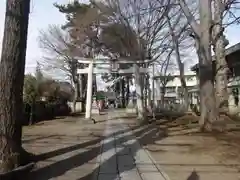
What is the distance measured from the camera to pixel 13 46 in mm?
7633

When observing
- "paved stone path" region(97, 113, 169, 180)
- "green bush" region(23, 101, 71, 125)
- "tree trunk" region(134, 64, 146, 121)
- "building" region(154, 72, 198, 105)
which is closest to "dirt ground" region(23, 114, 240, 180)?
"paved stone path" region(97, 113, 169, 180)

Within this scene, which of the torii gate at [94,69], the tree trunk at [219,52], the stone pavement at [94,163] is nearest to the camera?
the stone pavement at [94,163]

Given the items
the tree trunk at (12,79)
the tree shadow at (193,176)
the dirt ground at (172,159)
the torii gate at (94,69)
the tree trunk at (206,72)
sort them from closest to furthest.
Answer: the tree trunk at (12,79)
the tree shadow at (193,176)
the dirt ground at (172,159)
the tree trunk at (206,72)
the torii gate at (94,69)

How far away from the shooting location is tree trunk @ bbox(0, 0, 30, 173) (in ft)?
24.6

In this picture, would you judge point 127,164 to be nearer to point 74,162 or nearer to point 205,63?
point 74,162

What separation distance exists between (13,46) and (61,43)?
129 feet

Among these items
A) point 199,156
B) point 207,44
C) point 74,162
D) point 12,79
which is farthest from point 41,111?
point 12,79

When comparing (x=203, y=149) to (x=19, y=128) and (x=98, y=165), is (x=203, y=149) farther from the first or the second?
(x=19, y=128)

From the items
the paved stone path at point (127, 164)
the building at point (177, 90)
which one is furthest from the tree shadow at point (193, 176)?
the building at point (177, 90)

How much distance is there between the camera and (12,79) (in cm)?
759

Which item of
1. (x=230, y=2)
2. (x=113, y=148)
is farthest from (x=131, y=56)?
(x=113, y=148)

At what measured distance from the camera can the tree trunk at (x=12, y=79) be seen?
24.6 ft

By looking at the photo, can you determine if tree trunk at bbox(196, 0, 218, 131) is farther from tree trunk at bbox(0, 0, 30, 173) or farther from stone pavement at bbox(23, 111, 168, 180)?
tree trunk at bbox(0, 0, 30, 173)

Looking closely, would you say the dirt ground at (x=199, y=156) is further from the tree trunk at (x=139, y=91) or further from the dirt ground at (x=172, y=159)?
the tree trunk at (x=139, y=91)
